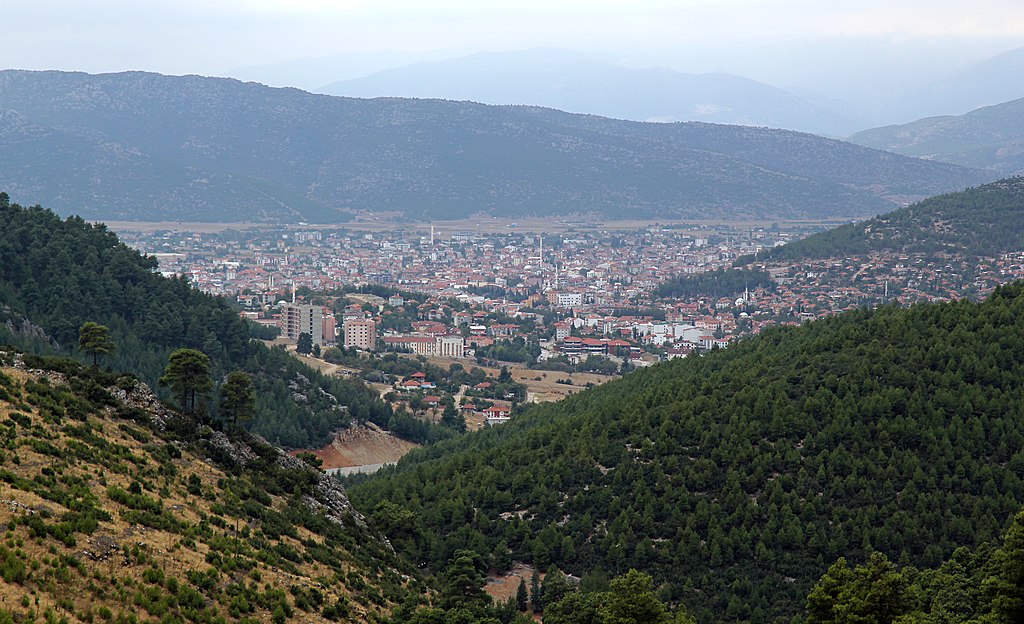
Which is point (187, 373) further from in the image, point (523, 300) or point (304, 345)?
point (523, 300)

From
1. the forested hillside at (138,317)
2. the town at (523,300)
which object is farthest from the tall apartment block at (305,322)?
the forested hillside at (138,317)

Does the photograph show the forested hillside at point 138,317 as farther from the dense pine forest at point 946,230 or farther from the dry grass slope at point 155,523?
the dense pine forest at point 946,230

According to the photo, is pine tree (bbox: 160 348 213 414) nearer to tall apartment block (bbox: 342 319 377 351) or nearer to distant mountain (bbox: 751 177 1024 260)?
tall apartment block (bbox: 342 319 377 351)

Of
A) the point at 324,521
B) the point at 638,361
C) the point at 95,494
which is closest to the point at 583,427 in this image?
the point at 324,521

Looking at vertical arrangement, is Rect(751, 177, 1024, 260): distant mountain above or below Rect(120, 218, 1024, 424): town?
above

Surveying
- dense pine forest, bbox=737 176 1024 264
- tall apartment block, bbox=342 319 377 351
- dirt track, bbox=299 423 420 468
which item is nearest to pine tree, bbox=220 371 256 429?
dirt track, bbox=299 423 420 468

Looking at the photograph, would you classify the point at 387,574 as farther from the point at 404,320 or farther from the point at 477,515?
the point at 404,320
